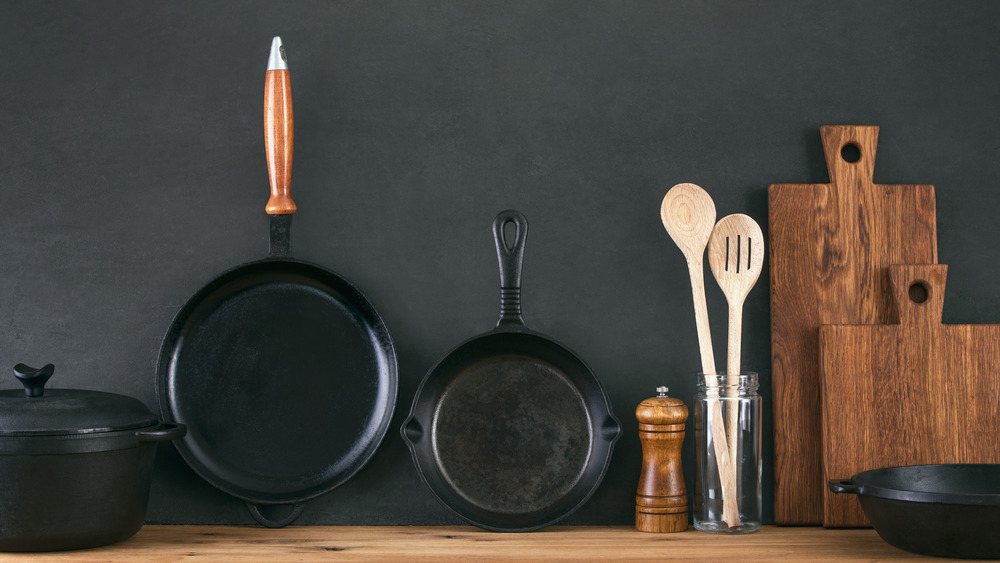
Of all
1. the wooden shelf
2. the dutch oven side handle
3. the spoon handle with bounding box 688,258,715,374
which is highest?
the spoon handle with bounding box 688,258,715,374

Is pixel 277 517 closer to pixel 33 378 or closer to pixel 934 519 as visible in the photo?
pixel 33 378

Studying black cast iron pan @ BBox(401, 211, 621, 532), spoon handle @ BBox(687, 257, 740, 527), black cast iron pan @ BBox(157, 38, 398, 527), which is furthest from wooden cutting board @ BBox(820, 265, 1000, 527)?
black cast iron pan @ BBox(157, 38, 398, 527)

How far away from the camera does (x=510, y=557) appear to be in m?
1.08

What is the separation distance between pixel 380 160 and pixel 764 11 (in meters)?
0.69

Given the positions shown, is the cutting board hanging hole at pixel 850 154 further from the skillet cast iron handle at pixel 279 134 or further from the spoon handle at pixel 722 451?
the skillet cast iron handle at pixel 279 134

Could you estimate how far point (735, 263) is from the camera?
1.26 metres

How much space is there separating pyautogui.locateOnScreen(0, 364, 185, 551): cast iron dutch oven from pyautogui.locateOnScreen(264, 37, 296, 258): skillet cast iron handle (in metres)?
0.36

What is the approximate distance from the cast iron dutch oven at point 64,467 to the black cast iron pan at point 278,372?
163 millimetres

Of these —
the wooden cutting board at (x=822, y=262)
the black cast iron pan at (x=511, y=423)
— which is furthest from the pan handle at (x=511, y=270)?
the wooden cutting board at (x=822, y=262)

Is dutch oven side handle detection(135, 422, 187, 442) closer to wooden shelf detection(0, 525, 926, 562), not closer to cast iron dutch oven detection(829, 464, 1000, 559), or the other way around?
wooden shelf detection(0, 525, 926, 562)

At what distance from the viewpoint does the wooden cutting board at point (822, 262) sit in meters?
1.28

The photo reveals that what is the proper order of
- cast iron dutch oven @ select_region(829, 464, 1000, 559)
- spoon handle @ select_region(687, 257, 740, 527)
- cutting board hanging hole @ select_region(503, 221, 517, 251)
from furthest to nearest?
cutting board hanging hole @ select_region(503, 221, 517, 251), spoon handle @ select_region(687, 257, 740, 527), cast iron dutch oven @ select_region(829, 464, 1000, 559)

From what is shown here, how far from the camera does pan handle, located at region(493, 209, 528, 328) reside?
1.27 m

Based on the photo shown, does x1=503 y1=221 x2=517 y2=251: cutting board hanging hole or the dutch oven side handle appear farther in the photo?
x1=503 y1=221 x2=517 y2=251: cutting board hanging hole
